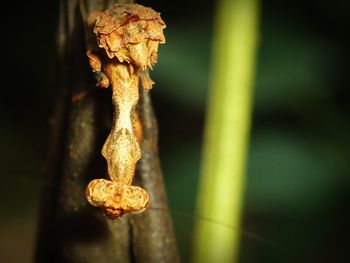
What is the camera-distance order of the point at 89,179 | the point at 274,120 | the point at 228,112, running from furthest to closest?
the point at 274,120 → the point at 228,112 → the point at 89,179

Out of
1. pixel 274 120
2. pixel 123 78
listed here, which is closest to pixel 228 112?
pixel 274 120

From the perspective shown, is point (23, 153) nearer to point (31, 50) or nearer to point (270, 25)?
point (31, 50)

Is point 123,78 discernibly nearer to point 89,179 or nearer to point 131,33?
point 131,33

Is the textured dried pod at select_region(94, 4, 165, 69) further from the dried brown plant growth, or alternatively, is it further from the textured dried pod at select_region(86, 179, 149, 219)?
the textured dried pod at select_region(86, 179, 149, 219)

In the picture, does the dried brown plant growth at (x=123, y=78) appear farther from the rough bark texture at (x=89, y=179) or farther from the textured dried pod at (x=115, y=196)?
the rough bark texture at (x=89, y=179)

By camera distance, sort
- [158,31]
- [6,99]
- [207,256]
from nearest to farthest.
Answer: [158,31] → [207,256] → [6,99]

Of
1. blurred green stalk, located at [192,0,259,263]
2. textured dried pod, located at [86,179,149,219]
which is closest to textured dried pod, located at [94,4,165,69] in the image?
textured dried pod, located at [86,179,149,219]

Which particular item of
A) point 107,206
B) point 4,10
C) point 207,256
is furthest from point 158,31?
point 4,10
